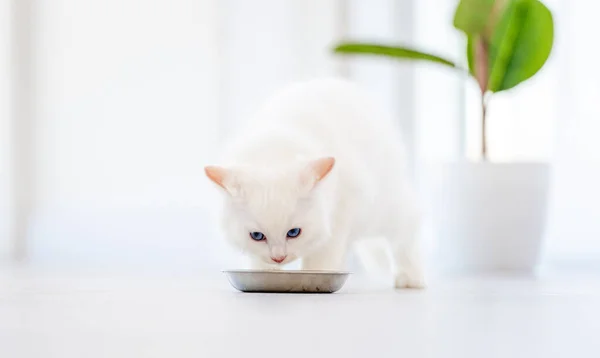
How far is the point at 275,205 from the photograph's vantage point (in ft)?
4.82

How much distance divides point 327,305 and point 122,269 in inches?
43.9

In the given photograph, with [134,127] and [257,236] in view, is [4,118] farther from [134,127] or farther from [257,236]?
[257,236]

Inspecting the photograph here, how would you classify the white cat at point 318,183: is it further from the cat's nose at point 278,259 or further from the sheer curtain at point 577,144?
the sheer curtain at point 577,144

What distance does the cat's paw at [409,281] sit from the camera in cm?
176

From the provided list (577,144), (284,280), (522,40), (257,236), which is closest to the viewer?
(284,280)

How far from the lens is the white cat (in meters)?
1.49

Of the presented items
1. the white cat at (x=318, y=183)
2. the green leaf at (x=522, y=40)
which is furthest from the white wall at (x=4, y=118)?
the green leaf at (x=522, y=40)

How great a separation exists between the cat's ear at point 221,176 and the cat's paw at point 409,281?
436mm

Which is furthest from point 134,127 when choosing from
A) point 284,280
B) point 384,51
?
point 284,280

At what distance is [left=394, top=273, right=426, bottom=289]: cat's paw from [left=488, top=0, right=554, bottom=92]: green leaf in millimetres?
710

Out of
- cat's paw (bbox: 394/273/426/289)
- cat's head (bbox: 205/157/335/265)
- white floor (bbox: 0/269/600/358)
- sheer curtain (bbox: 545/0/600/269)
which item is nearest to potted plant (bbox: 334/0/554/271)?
sheer curtain (bbox: 545/0/600/269)

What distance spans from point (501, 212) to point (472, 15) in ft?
1.52

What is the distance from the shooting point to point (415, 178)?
2.79 meters

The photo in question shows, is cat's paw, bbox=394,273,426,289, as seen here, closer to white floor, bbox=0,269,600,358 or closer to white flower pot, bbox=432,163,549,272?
white floor, bbox=0,269,600,358
